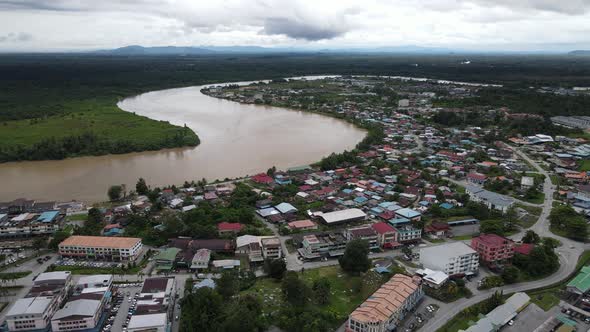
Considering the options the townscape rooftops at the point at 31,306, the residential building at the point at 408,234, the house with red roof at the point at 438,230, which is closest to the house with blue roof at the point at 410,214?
the house with red roof at the point at 438,230

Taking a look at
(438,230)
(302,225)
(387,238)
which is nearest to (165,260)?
(302,225)

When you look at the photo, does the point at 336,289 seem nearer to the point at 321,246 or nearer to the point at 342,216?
the point at 321,246

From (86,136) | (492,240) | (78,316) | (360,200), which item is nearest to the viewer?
(78,316)

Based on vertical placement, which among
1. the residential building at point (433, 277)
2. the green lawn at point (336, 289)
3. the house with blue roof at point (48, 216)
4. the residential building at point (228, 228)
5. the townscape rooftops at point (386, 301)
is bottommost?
the green lawn at point (336, 289)

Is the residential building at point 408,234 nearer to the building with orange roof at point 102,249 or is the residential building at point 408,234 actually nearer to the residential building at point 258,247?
the residential building at point 258,247

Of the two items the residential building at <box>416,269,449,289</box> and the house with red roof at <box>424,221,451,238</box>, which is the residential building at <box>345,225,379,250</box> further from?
the house with red roof at <box>424,221,451,238</box>

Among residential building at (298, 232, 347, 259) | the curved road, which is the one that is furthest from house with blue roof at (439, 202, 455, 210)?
residential building at (298, 232, 347, 259)
